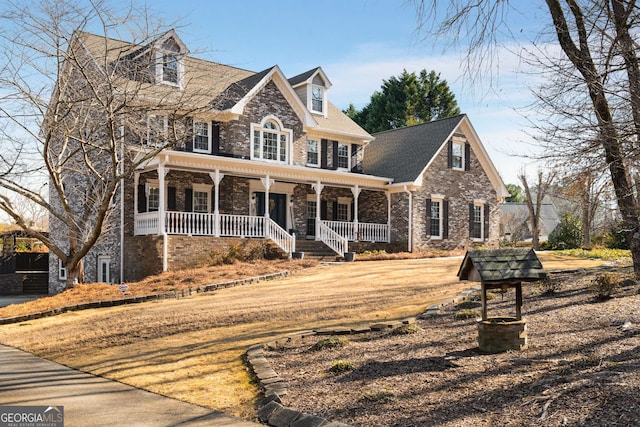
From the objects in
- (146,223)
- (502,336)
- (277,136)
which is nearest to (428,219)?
(277,136)

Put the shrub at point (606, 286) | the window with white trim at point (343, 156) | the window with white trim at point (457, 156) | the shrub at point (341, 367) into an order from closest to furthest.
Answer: the shrub at point (341, 367) → the shrub at point (606, 286) → the window with white trim at point (343, 156) → the window with white trim at point (457, 156)

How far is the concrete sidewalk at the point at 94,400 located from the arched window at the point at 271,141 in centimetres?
1772

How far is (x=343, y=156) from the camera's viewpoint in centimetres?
3039

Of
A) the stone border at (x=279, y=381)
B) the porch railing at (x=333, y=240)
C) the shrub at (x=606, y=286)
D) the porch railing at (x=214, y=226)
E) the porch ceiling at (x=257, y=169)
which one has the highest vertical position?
the porch ceiling at (x=257, y=169)

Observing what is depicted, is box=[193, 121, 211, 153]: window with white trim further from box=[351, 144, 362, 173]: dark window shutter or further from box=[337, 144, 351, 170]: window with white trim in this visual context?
box=[351, 144, 362, 173]: dark window shutter

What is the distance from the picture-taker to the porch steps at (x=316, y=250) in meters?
24.4

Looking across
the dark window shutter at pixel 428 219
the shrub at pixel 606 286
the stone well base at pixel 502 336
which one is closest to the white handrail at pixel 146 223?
the dark window shutter at pixel 428 219

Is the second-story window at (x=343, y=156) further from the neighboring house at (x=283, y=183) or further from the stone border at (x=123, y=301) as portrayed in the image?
the stone border at (x=123, y=301)

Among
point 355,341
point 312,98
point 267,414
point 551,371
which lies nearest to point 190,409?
point 267,414

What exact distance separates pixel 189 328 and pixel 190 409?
4.80m

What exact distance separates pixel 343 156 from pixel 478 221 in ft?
26.3

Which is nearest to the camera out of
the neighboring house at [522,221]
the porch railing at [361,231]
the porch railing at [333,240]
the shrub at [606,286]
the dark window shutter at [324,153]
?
the shrub at [606,286]

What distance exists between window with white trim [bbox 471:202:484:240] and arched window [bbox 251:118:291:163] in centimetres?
1091

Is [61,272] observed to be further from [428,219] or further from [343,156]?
[428,219]
